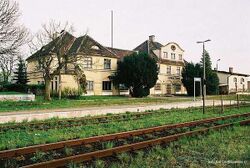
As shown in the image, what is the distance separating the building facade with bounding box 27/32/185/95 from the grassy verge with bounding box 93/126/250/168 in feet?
76.3

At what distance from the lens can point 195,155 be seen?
26.5 ft

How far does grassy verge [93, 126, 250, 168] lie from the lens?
704cm

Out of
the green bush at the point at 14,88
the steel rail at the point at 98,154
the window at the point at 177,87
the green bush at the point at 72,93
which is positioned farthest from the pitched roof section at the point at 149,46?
the steel rail at the point at 98,154

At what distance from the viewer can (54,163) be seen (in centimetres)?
650

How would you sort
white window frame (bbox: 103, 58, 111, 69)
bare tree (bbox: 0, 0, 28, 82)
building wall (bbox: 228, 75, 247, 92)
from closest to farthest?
bare tree (bbox: 0, 0, 28, 82)
white window frame (bbox: 103, 58, 111, 69)
building wall (bbox: 228, 75, 247, 92)

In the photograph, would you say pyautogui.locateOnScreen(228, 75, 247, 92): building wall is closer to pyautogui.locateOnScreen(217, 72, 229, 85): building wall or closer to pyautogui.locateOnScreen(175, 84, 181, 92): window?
pyautogui.locateOnScreen(217, 72, 229, 85): building wall

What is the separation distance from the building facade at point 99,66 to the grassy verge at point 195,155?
23.3 metres

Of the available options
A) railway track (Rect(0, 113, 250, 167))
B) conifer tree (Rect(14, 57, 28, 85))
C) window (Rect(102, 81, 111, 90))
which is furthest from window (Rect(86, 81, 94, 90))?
railway track (Rect(0, 113, 250, 167))

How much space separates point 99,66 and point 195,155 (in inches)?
1394

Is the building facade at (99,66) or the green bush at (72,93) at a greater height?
the building facade at (99,66)

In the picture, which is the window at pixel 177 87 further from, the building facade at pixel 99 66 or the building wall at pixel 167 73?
the building wall at pixel 167 73

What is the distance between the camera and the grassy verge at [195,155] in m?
7.04

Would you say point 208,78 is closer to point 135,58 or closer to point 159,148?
point 135,58

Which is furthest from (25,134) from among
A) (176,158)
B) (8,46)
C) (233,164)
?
(8,46)
